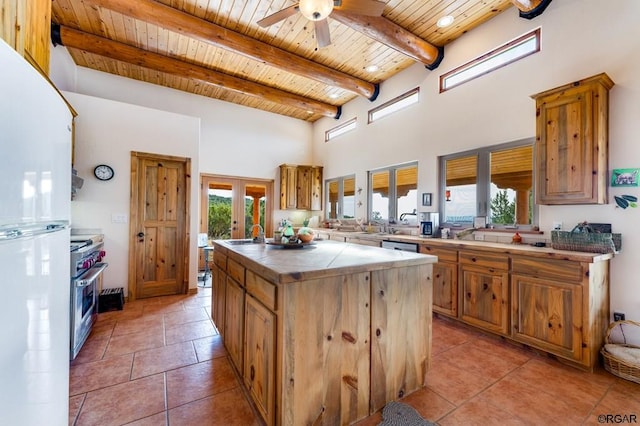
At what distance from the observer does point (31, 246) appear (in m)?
0.89

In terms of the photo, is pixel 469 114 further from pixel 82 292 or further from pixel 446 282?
pixel 82 292

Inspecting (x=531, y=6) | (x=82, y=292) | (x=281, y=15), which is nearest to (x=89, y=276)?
(x=82, y=292)

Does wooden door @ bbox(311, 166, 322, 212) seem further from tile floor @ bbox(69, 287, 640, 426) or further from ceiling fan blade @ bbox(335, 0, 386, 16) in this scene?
tile floor @ bbox(69, 287, 640, 426)

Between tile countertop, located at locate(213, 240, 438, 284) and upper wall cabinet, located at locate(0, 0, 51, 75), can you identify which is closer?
upper wall cabinet, located at locate(0, 0, 51, 75)

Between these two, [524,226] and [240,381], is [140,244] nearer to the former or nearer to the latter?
[240,381]

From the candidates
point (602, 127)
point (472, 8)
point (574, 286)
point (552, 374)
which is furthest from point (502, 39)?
point (552, 374)

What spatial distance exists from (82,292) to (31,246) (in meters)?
2.16

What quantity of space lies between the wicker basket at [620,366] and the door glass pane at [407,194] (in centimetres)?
258

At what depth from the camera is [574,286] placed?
224cm

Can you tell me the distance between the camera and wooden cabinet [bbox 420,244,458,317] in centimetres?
310

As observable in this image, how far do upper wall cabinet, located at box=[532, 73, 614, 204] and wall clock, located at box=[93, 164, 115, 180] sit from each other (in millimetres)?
5330

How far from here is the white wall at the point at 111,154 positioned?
3738mm

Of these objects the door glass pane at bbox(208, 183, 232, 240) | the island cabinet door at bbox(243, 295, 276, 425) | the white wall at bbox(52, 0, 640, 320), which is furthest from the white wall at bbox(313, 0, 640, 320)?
the door glass pane at bbox(208, 183, 232, 240)

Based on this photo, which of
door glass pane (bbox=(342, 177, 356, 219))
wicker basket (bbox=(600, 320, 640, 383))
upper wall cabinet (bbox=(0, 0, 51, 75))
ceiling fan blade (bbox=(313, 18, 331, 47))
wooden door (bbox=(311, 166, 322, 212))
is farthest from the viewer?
wooden door (bbox=(311, 166, 322, 212))
